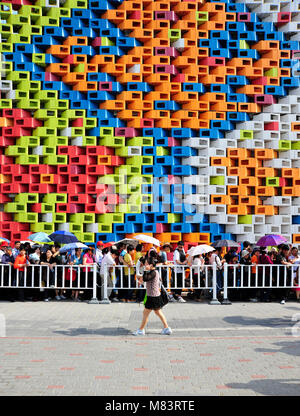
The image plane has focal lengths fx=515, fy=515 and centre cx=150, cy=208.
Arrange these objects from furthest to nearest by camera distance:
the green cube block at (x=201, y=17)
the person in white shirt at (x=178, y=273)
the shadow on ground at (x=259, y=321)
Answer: the green cube block at (x=201, y=17)
the person in white shirt at (x=178, y=273)
the shadow on ground at (x=259, y=321)

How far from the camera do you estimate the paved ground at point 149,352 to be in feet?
19.8

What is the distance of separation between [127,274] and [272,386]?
7097mm

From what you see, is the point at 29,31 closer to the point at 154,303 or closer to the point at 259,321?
the point at 154,303

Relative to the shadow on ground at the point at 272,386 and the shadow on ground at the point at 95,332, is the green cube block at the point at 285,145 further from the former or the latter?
the shadow on ground at the point at 272,386

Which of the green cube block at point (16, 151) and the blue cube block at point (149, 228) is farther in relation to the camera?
the green cube block at point (16, 151)

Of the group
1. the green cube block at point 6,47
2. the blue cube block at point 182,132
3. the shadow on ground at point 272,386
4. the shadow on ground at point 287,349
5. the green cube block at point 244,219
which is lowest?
the shadow on ground at point 287,349

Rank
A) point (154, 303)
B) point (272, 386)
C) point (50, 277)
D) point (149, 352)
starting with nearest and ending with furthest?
point (272, 386), point (149, 352), point (154, 303), point (50, 277)

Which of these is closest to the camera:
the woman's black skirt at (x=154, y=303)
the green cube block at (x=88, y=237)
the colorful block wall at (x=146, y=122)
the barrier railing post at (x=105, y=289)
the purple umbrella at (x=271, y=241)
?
the woman's black skirt at (x=154, y=303)

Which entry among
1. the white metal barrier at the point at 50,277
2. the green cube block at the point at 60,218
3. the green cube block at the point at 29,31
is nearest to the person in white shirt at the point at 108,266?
the white metal barrier at the point at 50,277

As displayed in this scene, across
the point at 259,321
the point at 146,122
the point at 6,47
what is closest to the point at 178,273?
the point at 259,321

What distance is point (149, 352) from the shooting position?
7.87 m

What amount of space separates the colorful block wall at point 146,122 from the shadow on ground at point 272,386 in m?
10.4

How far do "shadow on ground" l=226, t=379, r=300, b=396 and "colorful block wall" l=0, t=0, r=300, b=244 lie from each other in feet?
34.1
